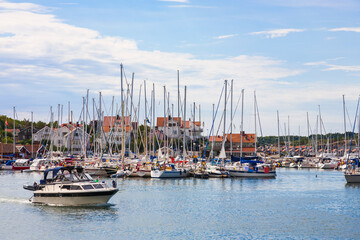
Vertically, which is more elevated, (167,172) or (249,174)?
(167,172)

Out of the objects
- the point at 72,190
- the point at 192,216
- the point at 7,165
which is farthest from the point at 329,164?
the point at 72,190

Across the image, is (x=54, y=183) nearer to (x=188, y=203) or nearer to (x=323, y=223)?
(x=188, y=203)

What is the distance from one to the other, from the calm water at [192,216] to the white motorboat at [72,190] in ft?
2.55

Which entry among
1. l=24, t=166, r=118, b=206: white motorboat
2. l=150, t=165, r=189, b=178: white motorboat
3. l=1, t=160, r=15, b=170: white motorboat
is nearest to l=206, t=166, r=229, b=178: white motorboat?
l=150, t=165, r=189, b=178: white motorboat

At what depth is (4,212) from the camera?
46.6 m

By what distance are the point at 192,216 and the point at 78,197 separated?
33.5 feet

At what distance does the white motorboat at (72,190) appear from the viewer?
151ft

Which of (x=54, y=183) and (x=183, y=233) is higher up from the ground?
(x=54, y=183)

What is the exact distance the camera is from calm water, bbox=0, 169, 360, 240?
37.8m

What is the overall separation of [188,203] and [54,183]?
14602 mm

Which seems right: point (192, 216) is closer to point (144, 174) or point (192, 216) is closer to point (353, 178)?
point (353, 178)

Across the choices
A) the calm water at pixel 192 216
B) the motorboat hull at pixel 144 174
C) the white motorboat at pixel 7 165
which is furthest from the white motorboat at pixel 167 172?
the white motorboat at pixel 7 165

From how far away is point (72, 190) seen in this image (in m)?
46.1

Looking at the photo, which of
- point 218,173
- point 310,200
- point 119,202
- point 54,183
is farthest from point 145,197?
point 218,173
